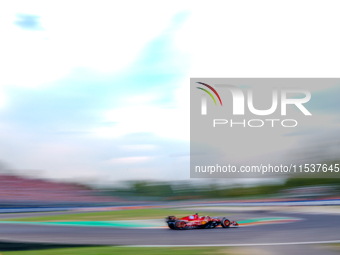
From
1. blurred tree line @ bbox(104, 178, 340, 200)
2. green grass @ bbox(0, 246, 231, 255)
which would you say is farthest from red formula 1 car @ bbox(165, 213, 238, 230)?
blurred tree line @ bbox(104, 178, 340, 200)

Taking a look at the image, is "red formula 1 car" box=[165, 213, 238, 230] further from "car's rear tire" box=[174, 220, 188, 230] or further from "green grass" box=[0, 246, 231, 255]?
"green grass" box=[0, 246, 231, 255]

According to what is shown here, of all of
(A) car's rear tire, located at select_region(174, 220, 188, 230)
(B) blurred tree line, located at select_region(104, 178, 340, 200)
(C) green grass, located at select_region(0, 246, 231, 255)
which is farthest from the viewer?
(B) blurred tree line, located at select_region(104, 178, 340, 200)

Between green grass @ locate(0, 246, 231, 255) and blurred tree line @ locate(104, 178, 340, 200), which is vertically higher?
blurred tree line @ locate(104, 178, 340, 200)

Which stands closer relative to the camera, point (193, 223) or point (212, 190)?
point (193, 223)

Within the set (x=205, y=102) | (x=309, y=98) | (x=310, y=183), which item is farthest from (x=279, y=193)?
(x=205, y=102)

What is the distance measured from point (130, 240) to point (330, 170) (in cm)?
1719

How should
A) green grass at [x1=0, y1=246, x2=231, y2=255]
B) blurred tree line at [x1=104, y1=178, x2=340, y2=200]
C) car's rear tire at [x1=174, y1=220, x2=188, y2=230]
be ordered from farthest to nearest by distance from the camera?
blurred tree line at [x1=104, y1=178, x2=340, y2=200]
car's rear tire at [x1=174, y1=220, x2=188, y2=230]
green grass at [x1=0, y1=246, x2=231, y2=255]

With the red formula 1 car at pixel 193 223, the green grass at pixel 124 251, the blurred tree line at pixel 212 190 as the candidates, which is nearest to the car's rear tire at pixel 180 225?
the red formula 1 car at pixel 193 223

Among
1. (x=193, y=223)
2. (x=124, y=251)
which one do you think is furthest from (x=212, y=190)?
(x=124, y=251)

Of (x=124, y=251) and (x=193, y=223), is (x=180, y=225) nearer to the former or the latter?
(x=193, y=223)

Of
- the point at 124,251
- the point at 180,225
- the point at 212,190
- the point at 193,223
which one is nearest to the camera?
the point at 124,251

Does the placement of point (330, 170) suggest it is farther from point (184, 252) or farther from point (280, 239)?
point (184, 252)

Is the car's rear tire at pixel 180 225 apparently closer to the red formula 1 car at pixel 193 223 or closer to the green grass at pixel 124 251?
the red formula 1 car at pixel 193 223

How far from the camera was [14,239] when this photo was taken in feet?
26.8
